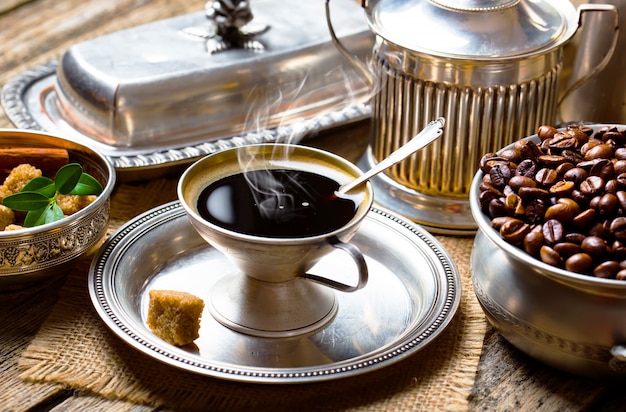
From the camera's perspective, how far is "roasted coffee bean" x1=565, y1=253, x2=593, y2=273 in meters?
0.87

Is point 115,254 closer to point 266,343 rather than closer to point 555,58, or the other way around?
Answer: point 266,343

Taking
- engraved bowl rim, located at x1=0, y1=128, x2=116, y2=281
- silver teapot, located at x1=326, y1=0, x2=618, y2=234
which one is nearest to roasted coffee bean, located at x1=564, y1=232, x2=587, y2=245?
silver teapot, located at x1=326, y1=0, x2=618, y2=234

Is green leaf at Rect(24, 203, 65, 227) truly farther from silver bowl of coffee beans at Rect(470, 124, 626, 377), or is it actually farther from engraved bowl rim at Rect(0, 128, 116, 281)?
silver bowl of coffee beans at Rect(470, 124, 626, 377)

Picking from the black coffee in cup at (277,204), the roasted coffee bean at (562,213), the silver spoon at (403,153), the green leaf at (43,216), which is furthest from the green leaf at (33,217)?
the roasted coffee bean at (562,213)

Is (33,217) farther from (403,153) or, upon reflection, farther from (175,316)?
(403,153)

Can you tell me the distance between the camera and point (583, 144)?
1.06m

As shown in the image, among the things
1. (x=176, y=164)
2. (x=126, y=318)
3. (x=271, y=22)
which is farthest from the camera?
(x=271, y=22)

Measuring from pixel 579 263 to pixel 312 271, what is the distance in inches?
15.2

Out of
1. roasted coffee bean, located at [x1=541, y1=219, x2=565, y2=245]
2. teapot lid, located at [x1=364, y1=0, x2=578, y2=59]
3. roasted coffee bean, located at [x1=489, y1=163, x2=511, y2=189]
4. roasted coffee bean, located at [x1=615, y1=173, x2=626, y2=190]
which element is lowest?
roasted coffee bean, located at [x1=541, y1=219, x2=565, y2=245]

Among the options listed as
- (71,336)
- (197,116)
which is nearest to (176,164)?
(197,116)

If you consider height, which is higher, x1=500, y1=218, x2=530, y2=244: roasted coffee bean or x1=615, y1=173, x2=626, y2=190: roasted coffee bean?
x1=615, y1=173, x2=626, y2=190: roasted coffee bean

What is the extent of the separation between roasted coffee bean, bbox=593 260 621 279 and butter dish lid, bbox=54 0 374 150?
71 centimetres

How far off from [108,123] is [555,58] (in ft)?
2.27

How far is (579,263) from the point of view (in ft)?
2.86
